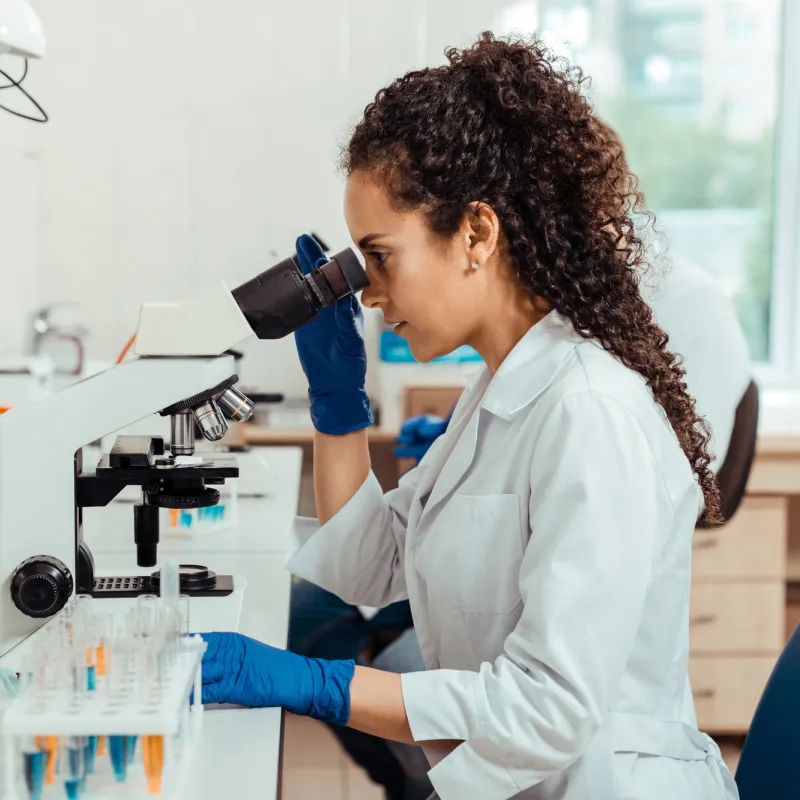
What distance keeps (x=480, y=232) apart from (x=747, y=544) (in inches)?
73.1

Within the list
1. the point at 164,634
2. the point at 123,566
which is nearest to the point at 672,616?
the point at 164,634

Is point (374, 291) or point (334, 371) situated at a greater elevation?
point (374, 291)

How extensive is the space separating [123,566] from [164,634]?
628mm

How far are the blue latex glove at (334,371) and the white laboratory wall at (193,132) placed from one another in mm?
1833

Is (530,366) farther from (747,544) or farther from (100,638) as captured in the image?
(747,544)

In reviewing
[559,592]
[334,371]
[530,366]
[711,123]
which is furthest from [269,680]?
[711,123]

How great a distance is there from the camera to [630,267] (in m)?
1.15

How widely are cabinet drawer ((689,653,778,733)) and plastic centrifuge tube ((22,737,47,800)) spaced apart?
7.30 feet

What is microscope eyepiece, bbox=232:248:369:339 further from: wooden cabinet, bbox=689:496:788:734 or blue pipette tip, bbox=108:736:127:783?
wooden cabinet, bbox=689:496:788:734

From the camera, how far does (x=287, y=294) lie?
3.35ft

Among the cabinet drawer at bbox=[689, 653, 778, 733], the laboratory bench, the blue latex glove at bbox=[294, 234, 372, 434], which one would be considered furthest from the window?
the blue latex glove at bbox=[294, 234, 372, 434]

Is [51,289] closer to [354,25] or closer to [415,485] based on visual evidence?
[354,25]

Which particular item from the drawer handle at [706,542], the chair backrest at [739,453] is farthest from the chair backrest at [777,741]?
the drawer handle at [706,542]

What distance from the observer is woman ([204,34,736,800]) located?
918 mm
